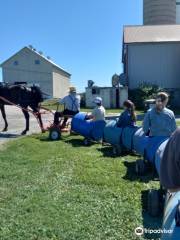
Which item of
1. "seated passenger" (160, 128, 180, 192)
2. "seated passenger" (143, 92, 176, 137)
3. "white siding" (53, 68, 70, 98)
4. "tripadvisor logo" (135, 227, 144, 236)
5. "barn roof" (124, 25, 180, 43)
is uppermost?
"barn roof" (124, 25, 180, 43)

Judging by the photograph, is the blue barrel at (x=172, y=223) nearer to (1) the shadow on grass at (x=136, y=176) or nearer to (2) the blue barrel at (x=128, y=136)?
(1) the shadow on grass at (x=136, y=176)

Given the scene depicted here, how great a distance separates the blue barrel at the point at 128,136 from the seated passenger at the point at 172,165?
8.02 m

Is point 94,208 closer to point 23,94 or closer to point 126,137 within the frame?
point 126,137

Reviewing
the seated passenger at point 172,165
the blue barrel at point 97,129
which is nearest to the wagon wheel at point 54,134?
the blue barrel at point 97,129

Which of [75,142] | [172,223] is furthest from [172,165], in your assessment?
[75,142]

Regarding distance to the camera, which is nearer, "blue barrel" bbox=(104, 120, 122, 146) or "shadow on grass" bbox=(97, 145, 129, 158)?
"shadow on grass" bbox=(97, 145, 129, 158)

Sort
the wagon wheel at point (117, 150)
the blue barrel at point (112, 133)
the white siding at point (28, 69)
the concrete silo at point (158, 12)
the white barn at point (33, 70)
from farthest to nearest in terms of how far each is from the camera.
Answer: the concrete silo at point (158, 12) < the white siding at point (28, 69) < the white barn at point (33, 70) < the blue barrel at point (112, 133) < the wagon wheel at point (117, 150)

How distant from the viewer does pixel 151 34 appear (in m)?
41.7

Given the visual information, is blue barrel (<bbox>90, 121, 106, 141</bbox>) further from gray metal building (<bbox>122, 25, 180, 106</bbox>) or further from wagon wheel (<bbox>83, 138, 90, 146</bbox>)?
gray metal building (<bbox>122, 25, 180, 106</bbox>)

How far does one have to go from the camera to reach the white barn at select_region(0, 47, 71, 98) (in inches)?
2462

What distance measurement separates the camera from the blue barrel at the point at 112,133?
12586 mm

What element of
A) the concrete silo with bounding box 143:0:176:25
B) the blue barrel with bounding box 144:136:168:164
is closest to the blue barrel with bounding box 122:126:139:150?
the blue barrel with bounding box 144:136:168:164

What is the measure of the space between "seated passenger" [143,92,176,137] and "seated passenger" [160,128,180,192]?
6.16m

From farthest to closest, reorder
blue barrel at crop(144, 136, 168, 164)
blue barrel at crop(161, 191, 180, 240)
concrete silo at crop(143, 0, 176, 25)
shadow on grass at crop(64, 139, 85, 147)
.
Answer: concrete silo at crop(143, 0, 176, 25)
shadow on grass at crop(64, 139, 85, 147)
blue barrel at crop(144, 136, 168, 164)
blue barrel at crop(161, 191, 180, 240)
